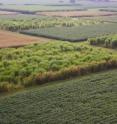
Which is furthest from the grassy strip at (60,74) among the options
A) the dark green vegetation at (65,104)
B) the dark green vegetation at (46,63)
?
the dark green vegetation at (65,104)

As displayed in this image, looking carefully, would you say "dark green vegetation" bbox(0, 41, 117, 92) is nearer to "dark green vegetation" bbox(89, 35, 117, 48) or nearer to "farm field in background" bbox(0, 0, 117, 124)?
"farm field in background" bbox(0, 0, 117, 124)

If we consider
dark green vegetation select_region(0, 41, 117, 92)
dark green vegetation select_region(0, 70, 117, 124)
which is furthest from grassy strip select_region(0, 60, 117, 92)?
dark green vegetation select_region(0, 70, 117, 124)

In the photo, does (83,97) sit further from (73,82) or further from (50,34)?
(50,34)

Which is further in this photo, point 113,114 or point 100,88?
point 100,88

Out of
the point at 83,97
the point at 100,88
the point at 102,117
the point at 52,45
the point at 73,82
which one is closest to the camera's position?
the point at 102,117

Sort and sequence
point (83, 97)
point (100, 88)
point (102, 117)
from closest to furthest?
point (102, 117) → point (83, 97) → point (100, 88)

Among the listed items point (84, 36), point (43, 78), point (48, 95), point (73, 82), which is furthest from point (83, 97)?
point (84, 36)

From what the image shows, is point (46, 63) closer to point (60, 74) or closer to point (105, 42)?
point (60, 74)

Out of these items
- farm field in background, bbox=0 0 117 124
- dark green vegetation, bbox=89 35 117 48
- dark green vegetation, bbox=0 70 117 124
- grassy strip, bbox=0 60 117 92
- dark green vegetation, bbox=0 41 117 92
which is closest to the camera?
dark green vegetation, bbox=0 70 117 124

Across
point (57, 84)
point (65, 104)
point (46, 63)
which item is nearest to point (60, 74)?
point (57, 84)
